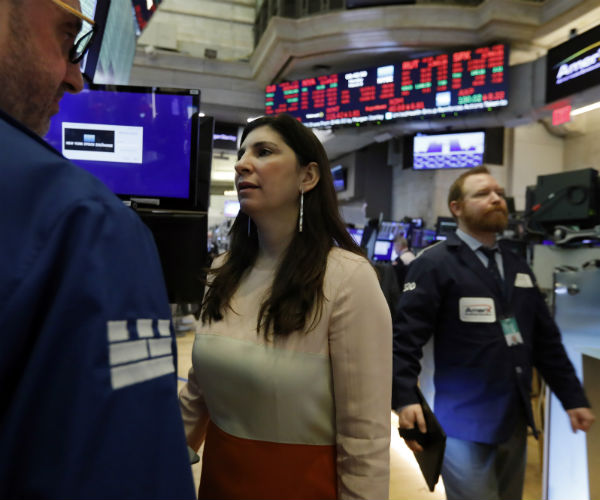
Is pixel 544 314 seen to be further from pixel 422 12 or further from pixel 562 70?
pixel 422 12

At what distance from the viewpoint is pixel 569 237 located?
2.56 metres

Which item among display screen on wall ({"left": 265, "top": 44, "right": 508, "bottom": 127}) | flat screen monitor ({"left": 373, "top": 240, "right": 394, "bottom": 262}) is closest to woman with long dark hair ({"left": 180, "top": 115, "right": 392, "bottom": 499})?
flat screen monitor ({"left": 373, "top": 240, "right": 394, "bottom": 262})

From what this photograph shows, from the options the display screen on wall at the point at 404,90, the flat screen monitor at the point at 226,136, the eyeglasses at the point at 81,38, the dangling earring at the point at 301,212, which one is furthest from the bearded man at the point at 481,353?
the flat screen monitor at the point at 226,136

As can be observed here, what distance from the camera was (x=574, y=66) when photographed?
18.0ft

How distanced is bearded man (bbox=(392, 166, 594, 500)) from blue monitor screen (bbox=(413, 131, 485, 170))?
18.3ft

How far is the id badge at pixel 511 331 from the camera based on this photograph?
180cm

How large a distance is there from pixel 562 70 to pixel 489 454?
18.9ft

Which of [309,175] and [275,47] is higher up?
[275,47]

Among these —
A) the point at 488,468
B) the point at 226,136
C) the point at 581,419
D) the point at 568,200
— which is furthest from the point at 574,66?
the point at 226,136

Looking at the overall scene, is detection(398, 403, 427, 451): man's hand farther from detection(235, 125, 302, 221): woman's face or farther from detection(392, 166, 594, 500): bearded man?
detection(235, 125, 302, 221): woman's face

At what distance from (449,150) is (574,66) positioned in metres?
2.13

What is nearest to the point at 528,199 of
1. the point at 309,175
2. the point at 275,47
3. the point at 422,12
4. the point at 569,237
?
the point at 569,237

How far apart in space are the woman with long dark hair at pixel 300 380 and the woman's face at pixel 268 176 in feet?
0.04

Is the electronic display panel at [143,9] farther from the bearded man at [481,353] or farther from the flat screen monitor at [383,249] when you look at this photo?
the flat screen monitor at [383,249]
